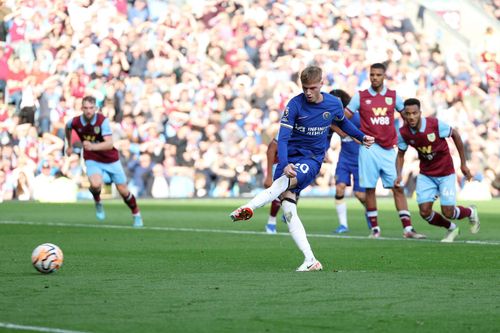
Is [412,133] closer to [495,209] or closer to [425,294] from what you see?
[425,294]

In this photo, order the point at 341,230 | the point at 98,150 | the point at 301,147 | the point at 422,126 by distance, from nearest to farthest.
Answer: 1. the point at 301,147
2. the point at 422,126
3. the point at 341,230
4. the point at 98,150

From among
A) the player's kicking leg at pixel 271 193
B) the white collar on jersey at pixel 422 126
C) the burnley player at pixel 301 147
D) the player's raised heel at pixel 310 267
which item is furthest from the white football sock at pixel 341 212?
the player's raised heel at pixel 310 267

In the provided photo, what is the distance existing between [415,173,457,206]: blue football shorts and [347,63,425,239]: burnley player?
89 cm

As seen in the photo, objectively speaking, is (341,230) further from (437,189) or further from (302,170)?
(302,170)

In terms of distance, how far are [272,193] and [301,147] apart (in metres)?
0.62

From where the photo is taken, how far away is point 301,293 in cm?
966

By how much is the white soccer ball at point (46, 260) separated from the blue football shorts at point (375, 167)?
7090 millimetres

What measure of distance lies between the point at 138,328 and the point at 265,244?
818 centimetres

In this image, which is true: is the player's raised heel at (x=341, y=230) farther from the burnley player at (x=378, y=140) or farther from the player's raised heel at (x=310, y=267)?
the player's raised heel at (x=310, y=267)

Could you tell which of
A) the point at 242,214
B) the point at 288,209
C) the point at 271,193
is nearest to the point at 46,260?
the point at 242,214

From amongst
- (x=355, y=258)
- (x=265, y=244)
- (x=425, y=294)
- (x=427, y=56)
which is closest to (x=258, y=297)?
(x=425, y=294)

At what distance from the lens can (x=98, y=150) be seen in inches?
792

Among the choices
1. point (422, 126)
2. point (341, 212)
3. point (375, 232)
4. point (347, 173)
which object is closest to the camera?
point (422, 126)

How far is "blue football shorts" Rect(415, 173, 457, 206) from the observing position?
1631 centimetres
